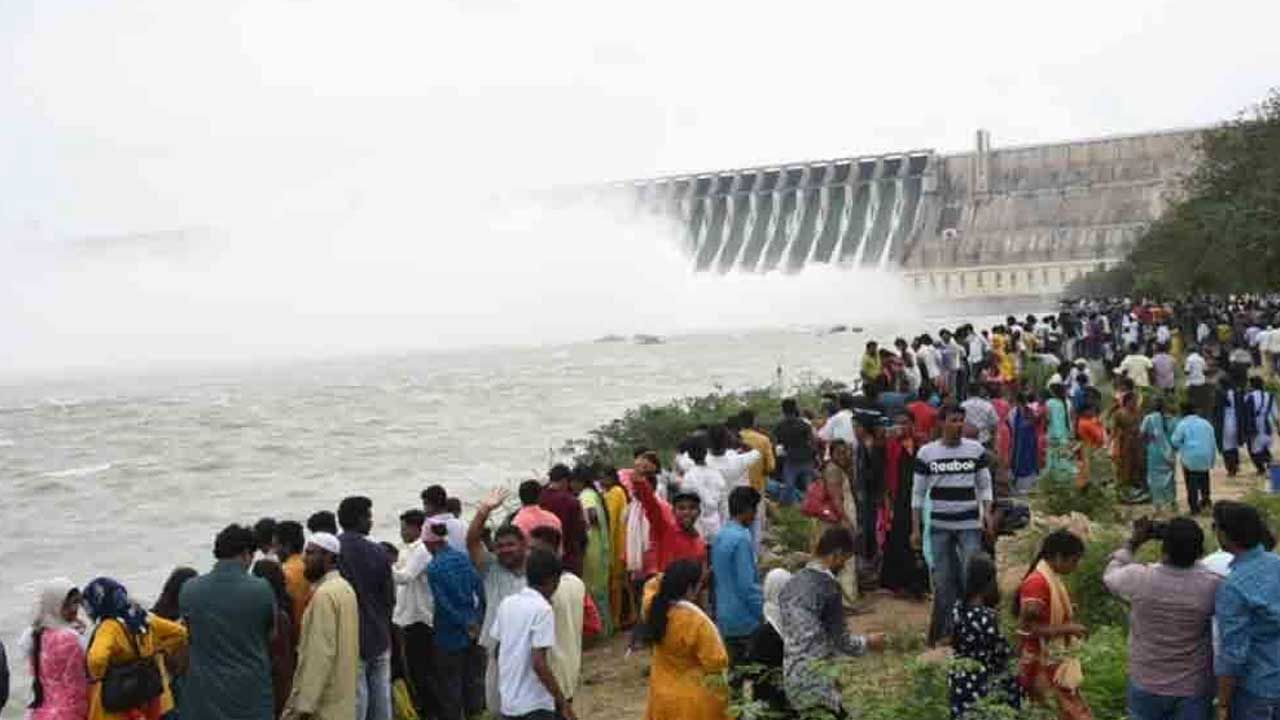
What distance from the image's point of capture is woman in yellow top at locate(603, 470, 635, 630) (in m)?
9.51

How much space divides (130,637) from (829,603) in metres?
2.72

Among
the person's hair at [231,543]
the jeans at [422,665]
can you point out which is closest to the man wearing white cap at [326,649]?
the person's hair at [231,543]

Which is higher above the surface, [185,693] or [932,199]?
[932,199]

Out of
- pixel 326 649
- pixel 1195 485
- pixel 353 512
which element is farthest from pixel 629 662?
pixel 1195 485

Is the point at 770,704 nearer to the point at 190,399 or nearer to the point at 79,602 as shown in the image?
the point at 79,602

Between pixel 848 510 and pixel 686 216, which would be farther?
pixel 686 216

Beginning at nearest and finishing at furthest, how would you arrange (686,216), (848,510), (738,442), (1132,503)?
1. (848,510)
2. (738,442)
3. (1132,503)
4. (686,216)

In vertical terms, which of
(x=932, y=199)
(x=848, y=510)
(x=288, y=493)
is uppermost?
(x=932, y=199)

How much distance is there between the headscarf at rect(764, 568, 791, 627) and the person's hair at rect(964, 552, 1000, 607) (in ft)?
2.25

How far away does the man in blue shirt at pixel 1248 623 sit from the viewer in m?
5.08

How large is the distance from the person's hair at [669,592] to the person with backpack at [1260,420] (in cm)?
1010

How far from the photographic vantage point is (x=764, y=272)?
94.6 meters

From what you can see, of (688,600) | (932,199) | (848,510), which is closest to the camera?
(688,600)

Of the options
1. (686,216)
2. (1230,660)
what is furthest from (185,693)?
(686,216)
